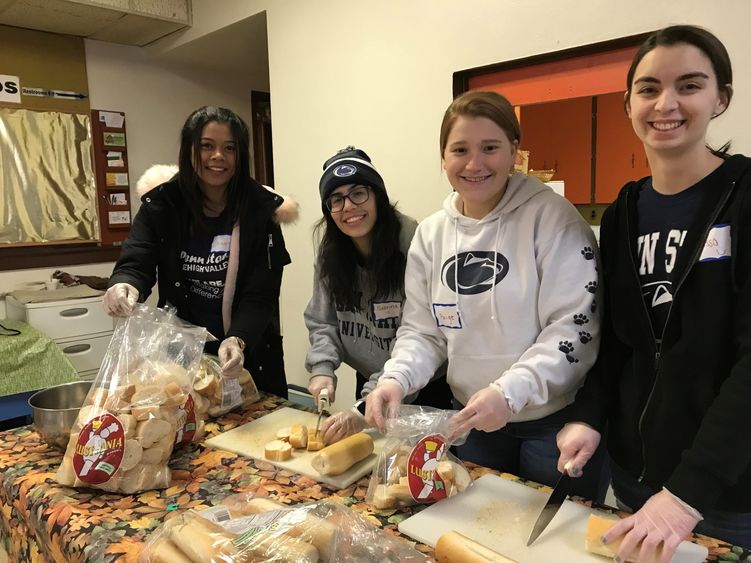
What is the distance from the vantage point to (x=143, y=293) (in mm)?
1656

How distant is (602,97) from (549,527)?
1701mm

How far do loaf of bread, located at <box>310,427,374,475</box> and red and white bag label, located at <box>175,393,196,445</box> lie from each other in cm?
29

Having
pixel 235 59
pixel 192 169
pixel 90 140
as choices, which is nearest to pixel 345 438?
pixel 192 169

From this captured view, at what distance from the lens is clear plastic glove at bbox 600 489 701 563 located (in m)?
0.77

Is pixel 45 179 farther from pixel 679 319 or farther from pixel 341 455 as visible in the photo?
pixel 679 319

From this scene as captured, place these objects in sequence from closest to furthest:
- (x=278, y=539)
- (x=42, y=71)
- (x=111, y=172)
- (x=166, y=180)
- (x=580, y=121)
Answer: (x=278, y=539), (x=166, y=180), (x=580, y=121), (x=42, y=71), (x=111, y=172)

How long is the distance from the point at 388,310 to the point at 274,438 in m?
0.43

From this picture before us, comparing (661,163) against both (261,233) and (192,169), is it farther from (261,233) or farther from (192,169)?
(192,169)

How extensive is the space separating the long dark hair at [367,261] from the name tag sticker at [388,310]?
2 centimetres

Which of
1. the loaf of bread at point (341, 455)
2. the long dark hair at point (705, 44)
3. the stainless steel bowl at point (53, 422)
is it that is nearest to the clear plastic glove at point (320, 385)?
the loaf of bread at point (341, 455)

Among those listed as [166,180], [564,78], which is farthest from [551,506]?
[564,78]

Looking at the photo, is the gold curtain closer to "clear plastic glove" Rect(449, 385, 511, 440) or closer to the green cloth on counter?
the green cloth on counter

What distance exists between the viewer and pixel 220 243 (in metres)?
1.71

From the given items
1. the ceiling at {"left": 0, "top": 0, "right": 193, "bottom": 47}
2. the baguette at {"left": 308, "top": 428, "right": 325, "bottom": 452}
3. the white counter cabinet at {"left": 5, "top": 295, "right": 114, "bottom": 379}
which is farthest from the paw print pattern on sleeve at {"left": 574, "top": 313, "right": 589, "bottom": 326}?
the ceiling at {"left": 0, "top": 0, "right": 193, "bottom": 47}
